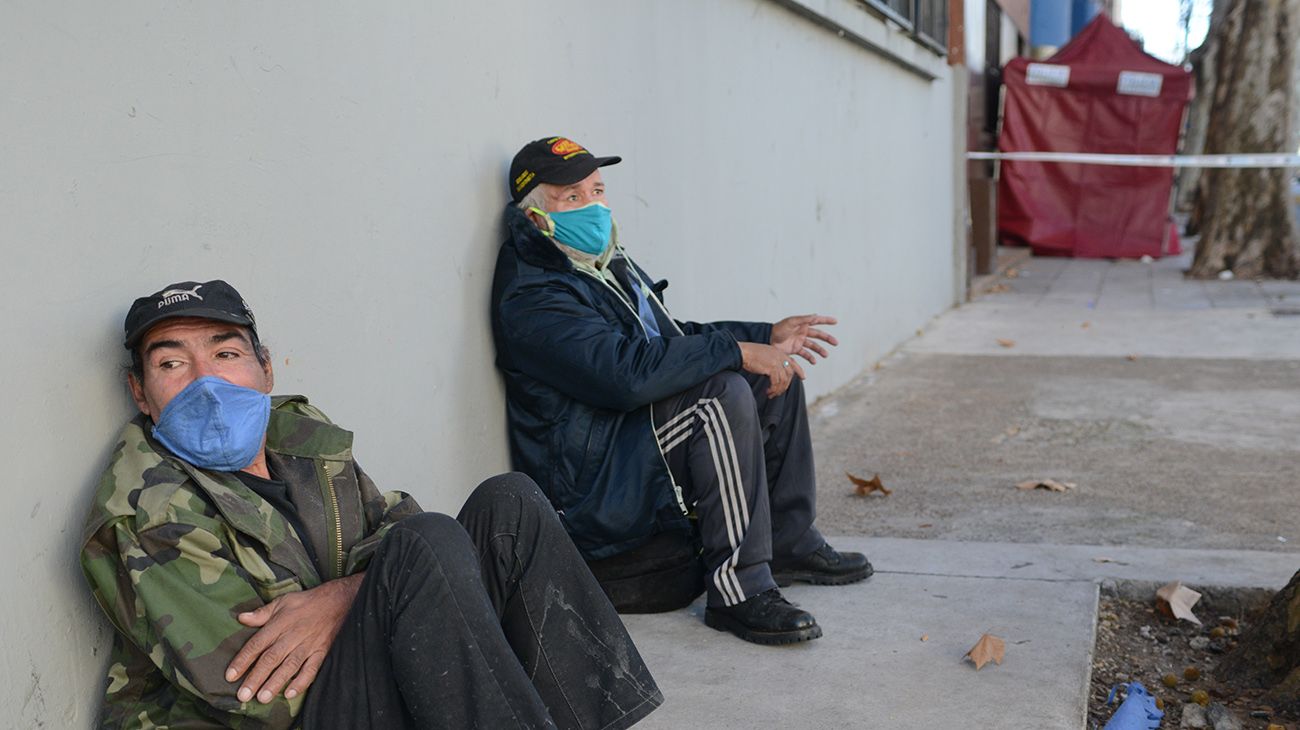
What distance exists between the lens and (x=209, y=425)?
222 cm

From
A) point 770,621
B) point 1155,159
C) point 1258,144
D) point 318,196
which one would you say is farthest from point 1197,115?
point 318,196

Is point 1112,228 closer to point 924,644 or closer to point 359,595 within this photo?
point 924,644

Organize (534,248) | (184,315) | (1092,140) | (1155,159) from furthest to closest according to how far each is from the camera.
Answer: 1. (1092,140)
2. (1155,159)
3. (534,248)
4. (184,315)

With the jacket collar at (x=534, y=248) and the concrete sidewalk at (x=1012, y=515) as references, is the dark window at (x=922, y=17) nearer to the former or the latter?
the concrete sidewalk at (x=1012, y=515)

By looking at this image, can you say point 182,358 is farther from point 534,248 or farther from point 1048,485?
point 1048,485

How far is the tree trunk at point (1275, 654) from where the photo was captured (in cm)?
307

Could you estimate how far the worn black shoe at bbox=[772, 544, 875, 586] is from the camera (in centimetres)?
388

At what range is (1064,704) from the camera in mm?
2955

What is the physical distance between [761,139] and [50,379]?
460 cm

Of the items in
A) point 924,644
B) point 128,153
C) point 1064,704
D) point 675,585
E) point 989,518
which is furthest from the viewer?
point 989,518

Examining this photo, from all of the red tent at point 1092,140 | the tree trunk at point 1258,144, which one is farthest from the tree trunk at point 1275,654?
the red tent at point 1092,140

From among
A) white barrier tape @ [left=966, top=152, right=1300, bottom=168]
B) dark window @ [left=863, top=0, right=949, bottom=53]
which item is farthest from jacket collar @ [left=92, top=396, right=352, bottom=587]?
white barrier tape @ [left=966, top=152, right=1300, bottom=168]

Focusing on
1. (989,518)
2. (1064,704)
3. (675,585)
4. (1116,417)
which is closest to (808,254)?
(1116,417)

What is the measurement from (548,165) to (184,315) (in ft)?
5.06
